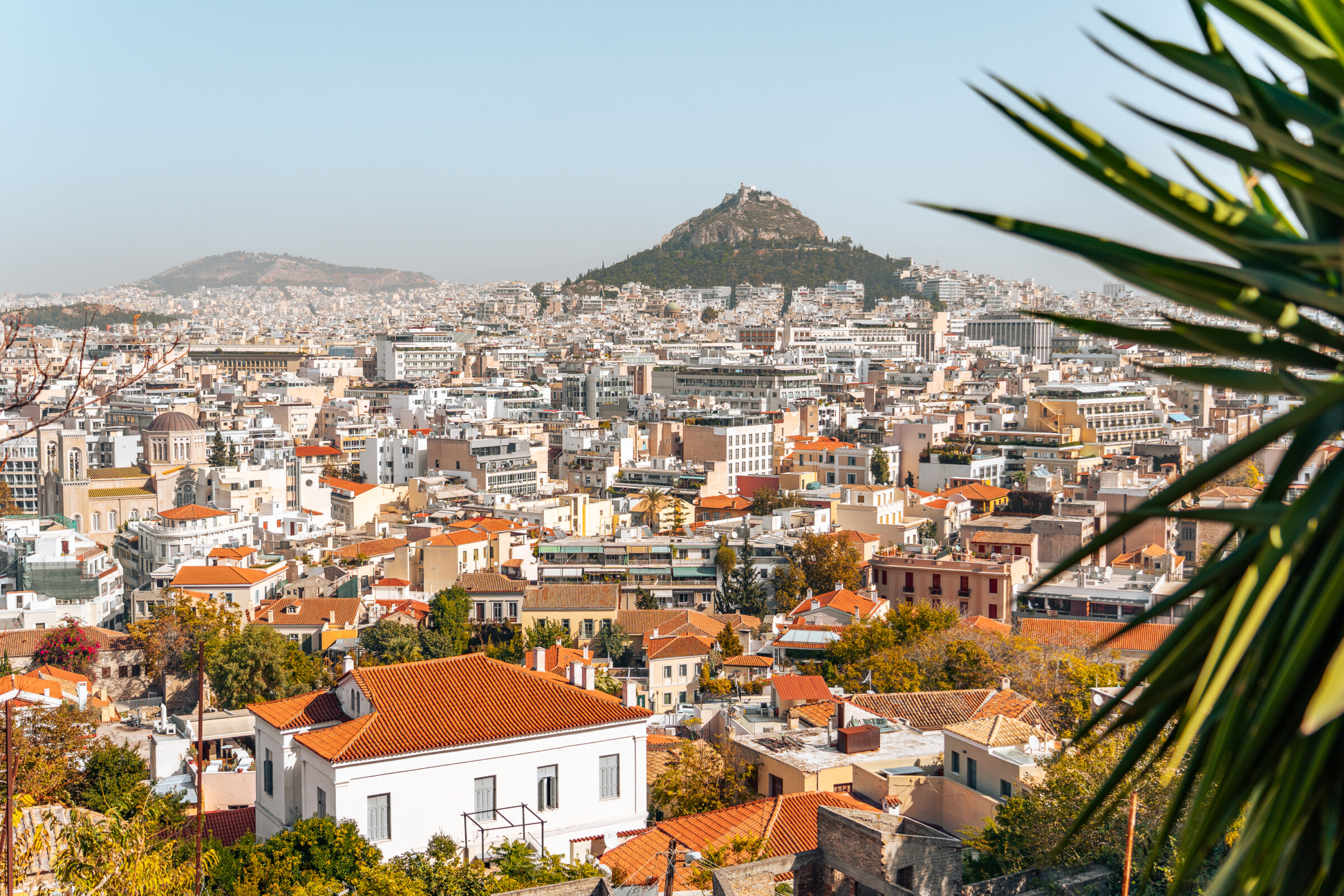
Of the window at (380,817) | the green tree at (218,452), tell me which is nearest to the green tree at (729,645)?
the window at (380,817)

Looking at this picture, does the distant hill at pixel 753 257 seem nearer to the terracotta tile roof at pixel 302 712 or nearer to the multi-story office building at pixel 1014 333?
the multi-story office building at pixel 1014 333

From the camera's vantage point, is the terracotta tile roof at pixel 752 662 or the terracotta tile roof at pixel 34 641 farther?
the terracotta tile roof at pixel 34 641

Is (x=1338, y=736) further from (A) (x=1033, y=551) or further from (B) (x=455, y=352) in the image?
(B) (x=455, y=352)

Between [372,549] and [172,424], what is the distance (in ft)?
63.4

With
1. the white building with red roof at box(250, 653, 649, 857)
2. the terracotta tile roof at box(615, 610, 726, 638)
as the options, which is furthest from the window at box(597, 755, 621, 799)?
the terracotta tile roof at box(615, 610, 726, 638)

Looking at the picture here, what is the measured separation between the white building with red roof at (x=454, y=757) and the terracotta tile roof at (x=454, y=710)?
12 mm

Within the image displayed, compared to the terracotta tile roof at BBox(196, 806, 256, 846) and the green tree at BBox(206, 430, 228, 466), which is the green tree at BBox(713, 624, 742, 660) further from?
the green tree at BBox(206, 430, 228, 466)

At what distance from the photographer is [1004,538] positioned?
97.2ft

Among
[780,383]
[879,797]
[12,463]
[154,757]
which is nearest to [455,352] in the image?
[780,383]

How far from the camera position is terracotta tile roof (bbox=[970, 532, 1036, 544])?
29281 mm

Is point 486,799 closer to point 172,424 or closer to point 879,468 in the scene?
point 879,468

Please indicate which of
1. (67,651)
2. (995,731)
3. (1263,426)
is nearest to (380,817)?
(995,731)

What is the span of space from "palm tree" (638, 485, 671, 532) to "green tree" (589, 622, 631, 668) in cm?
1119

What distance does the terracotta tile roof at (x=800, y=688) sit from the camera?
16250 mm
